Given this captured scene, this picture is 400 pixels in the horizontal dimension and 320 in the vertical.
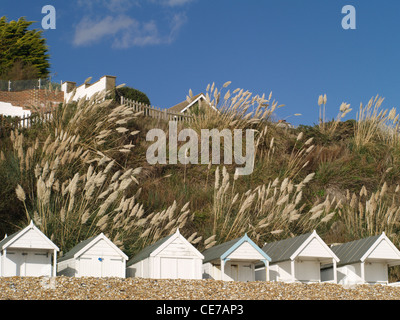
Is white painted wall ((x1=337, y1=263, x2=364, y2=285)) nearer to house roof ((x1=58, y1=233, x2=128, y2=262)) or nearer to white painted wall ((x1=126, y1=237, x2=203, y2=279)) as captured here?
white painted wall ((x1=126, y1=237, x2=203, y2=279))

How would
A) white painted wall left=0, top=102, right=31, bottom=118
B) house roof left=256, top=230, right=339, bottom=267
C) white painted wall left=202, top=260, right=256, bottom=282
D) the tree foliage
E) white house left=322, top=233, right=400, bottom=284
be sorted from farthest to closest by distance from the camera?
the tree foliage
white painted wall left=0, top=102, right=31, bottom=118
white house left=322, top=233, right=400, bottom=284
white painted wall left=202, top=260, right=256, bottom=282
house roof left=256, top=230, right=339, bottom=267

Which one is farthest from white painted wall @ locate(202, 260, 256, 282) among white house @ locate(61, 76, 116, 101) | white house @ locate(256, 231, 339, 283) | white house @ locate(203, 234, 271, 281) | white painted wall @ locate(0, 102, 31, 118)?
white painted wall @ locate(0, 102, 31, 118)

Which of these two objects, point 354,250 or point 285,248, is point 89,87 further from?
point 354,250

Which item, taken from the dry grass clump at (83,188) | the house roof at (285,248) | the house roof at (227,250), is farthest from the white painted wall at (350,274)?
the dry grass clump at (83,188)

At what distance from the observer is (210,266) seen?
16.1 m

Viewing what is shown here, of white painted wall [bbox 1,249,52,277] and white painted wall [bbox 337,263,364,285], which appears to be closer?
white painted wall [bbox 1,249,52,277]

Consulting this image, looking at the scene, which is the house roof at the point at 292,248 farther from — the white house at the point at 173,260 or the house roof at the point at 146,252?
the house roof at the point at 146,252

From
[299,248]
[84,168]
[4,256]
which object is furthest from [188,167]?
[4,256]

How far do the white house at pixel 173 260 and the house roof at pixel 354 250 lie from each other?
354 centimetres

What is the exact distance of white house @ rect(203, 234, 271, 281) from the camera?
15500 mm

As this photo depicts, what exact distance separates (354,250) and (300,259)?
1.32 meters

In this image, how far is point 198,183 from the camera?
22.3m
